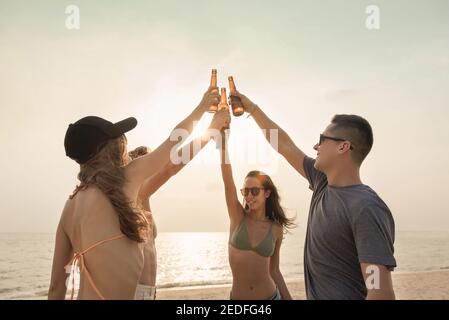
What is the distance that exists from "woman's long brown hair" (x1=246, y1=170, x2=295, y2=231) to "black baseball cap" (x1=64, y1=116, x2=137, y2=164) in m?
3.34

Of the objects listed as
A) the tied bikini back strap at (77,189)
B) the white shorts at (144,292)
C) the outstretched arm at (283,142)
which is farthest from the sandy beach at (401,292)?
the tied bikini back strap at (77,189)

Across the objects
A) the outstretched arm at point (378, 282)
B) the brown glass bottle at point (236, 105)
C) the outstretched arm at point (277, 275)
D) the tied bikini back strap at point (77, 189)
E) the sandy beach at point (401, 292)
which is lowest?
the sandy beach at point (401, 292)

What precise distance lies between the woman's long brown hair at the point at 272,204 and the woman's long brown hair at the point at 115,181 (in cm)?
324

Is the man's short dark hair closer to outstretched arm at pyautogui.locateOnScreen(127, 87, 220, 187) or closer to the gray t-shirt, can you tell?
the gray t-shirt

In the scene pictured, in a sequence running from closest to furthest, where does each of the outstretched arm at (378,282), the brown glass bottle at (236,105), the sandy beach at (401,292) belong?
the outstretched arm at (378,282)
the brown glass bottle at (236,105)
the sandy beach at (401,292)

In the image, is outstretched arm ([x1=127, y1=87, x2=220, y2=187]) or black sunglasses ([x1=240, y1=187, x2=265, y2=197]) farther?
black sunglasses ([x1=240, y1=187, x2=265, y2=197])

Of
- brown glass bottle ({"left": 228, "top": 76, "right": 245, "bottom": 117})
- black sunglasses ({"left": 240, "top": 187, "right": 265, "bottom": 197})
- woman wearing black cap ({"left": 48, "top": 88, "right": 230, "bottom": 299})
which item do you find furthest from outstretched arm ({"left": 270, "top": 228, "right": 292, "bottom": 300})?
woman wearing black cap ({"left": 48, "top": 88, "right": 230, "bottom": 299})

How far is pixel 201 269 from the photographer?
45.5 metres

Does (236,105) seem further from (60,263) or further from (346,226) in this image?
(60,263)

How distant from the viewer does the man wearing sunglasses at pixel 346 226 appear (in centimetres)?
261

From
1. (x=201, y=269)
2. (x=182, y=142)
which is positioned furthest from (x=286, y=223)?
(x=201, y=269)

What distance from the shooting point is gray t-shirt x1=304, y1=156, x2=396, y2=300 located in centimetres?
265

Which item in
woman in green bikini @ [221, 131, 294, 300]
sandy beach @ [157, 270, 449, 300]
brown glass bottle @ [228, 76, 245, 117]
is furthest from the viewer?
sandy beach @ [157, 270, 449, 300]

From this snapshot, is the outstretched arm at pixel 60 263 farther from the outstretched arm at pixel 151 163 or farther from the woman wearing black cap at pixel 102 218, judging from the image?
the outstretched arm at pixel 151 163
